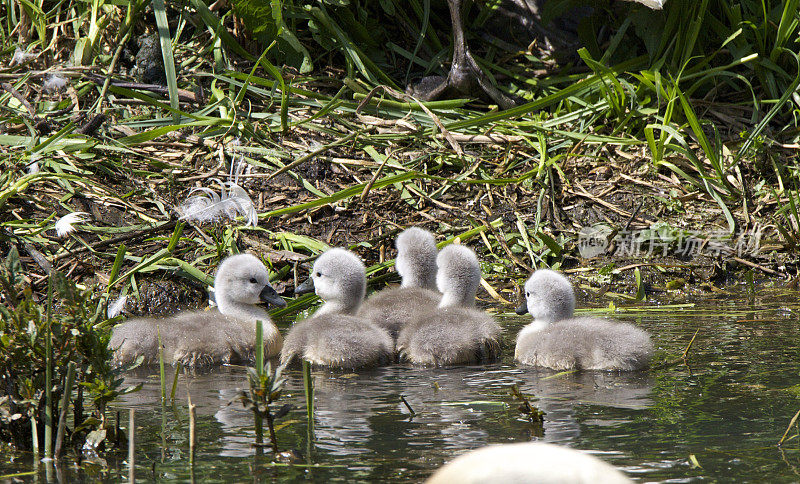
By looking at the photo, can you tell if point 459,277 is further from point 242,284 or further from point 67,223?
point 67,223

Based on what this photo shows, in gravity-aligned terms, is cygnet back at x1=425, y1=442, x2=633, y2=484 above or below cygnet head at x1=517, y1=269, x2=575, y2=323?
below

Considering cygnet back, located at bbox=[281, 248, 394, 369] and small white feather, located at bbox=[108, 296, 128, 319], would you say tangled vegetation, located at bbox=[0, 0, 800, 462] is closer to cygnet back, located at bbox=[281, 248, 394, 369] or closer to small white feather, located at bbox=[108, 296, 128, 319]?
small white feather, located at bbox=[108, 296, 128, 319]

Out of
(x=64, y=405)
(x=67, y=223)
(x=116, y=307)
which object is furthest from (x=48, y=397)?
(x=67, y=223)

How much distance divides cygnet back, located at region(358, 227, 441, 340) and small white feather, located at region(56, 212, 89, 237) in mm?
2111

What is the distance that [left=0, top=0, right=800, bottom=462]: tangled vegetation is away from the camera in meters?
6.36

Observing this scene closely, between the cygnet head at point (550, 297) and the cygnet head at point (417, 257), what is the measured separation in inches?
36.2

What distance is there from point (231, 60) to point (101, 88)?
1.16m

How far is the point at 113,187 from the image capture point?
6797mm

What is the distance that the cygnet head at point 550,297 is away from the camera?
4.89 m

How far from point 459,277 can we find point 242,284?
120 cm

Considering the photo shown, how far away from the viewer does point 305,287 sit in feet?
18.5

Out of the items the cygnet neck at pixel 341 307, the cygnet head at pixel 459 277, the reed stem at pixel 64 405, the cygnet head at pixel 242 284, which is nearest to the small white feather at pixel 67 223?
the cygnet head at pixel 242 284

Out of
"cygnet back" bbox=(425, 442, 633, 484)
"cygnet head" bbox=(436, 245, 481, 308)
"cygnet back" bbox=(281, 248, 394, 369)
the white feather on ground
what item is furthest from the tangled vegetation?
"cygnet back" bbox=(425, 442, 633, 484)

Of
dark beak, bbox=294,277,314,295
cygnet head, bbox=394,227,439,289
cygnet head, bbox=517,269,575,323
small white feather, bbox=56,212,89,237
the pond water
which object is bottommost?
the pond water
